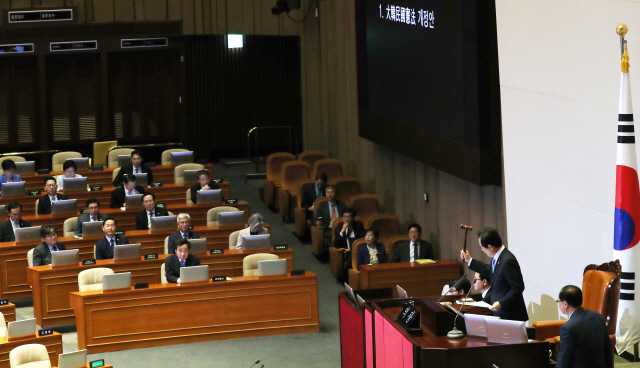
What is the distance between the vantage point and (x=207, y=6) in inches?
637

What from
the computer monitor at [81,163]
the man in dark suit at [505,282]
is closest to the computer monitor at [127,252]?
the computer monitor at [81,163]

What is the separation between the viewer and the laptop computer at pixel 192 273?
9.20 metres

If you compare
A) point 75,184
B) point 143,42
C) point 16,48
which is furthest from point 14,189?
point 143,42

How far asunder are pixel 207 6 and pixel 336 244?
22.3 feet

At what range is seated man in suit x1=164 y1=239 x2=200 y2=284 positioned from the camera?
946cm

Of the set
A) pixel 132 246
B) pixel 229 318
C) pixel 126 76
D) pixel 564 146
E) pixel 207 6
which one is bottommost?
pixel 229 318

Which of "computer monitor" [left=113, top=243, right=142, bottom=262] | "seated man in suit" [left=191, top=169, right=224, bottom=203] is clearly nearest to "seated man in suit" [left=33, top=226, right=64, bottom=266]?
"computer monitor" [left=113, top=243, right=142, bottom=262]

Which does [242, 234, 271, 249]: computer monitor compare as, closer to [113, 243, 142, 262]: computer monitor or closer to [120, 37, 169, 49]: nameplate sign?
[113, 243, 142, 262]: computer monitor

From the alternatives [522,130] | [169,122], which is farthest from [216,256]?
[169,122]

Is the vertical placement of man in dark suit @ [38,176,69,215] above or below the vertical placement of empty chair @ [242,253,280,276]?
above

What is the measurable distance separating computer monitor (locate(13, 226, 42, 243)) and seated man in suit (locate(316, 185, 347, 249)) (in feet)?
11.5

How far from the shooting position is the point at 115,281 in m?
8.98

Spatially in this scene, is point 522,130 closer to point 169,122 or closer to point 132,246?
point 132,246

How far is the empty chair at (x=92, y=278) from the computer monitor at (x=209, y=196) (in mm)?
2690
